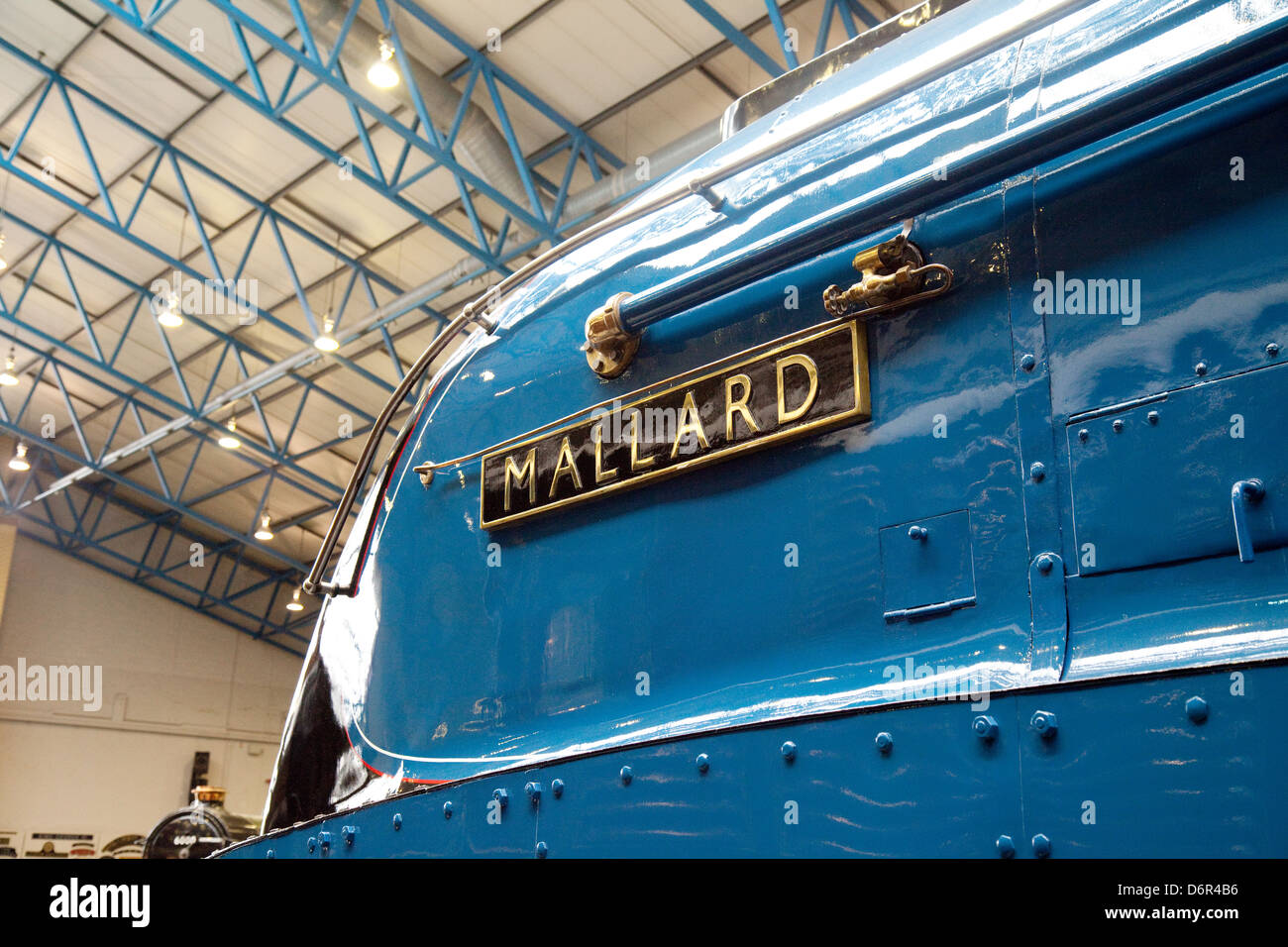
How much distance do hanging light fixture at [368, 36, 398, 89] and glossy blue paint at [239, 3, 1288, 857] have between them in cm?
1030

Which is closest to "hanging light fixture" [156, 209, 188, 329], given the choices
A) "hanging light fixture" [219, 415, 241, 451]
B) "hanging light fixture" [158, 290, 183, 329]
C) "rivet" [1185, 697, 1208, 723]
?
"hanging light fixture" [158, 290, 183, 329]

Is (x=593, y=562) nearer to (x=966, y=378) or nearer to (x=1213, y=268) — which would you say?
(x=966, y=378)

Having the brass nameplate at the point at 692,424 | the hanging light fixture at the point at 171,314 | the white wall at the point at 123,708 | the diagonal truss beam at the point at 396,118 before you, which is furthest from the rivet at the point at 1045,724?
the white wall at the point at 123,708

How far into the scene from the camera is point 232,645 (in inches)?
1219

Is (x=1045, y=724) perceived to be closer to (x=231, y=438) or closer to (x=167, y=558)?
(x=231, y=438)

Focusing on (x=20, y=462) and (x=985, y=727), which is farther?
(x=20, y=462)

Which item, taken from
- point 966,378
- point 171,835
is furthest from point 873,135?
point 171,835

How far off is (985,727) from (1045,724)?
0.10 m

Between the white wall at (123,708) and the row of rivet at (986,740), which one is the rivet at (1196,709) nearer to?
the row of rivet at (986,740)

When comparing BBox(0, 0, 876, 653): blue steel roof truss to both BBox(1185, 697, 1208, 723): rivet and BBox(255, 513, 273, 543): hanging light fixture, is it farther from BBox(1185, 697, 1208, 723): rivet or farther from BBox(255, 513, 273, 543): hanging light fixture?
BBox(1185, 697, 1208, 723): rivet

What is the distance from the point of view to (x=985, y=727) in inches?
68.6

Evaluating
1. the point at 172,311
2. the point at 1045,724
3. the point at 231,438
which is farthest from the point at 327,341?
the point at 1045,724

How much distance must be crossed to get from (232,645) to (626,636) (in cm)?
3069

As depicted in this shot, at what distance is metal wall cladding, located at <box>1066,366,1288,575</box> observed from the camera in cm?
167
